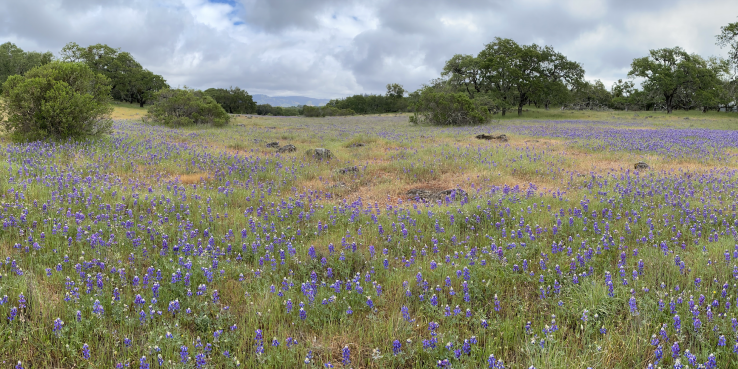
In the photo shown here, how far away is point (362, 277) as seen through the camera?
4.23 m

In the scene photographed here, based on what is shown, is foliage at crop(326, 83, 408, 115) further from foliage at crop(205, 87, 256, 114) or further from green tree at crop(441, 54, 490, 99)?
green tree at crop(441, 54, 490, 99)

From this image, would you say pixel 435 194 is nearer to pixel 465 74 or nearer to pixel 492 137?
pixel 492 137

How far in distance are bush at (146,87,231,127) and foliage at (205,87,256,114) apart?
39.8 meters

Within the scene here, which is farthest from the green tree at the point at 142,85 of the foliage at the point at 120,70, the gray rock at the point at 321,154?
the gray rock at the point at 321,154

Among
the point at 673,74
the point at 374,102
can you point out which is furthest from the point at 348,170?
the point at 374,102

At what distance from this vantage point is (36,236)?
180 inches

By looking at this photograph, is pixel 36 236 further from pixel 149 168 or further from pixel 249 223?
pixel 149 168

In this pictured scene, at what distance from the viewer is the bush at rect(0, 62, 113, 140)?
11266 millimetres

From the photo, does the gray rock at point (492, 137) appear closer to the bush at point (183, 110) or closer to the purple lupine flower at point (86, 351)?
the bush at point (183, 110)

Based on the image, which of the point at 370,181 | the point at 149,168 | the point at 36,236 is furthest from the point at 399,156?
the point at 36,236

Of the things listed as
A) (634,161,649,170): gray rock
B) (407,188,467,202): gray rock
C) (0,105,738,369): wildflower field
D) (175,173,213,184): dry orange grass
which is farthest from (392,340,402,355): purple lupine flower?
(634,161,649,170): gray rock

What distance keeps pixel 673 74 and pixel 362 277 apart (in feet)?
201

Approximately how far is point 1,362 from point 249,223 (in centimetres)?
310

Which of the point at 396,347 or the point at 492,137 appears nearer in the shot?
the point at 396,347
